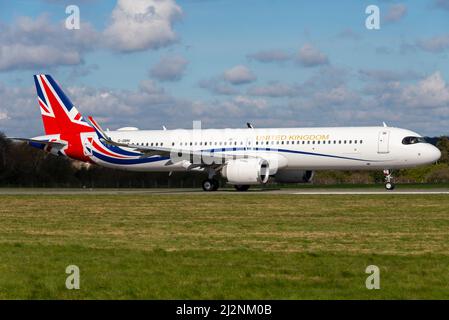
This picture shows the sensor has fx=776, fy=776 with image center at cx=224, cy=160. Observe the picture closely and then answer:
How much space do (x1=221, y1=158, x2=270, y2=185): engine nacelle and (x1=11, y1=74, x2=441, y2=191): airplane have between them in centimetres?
6

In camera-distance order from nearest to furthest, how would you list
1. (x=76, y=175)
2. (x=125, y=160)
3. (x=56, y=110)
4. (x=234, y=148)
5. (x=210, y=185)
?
1. (x=234, y=148)
2. (x=210, y=185)
3. (x=125, y=160)
4. (x=56, y=110)
5. (x=76, y=175)

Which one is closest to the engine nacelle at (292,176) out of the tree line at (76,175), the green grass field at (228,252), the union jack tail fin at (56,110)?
the tree line at (76,175)

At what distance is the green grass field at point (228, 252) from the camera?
1212 cm

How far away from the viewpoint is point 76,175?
233 ft

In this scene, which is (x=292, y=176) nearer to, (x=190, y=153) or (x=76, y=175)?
(x=190, y=153)

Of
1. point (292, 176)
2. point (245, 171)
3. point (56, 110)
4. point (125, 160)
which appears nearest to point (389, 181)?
point (292, 176)

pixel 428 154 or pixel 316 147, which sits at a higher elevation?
pixel 316 147

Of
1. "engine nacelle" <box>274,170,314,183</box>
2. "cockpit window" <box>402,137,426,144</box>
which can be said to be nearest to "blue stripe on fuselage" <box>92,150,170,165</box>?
"engine nacelle" <box>274,170,314,183</box>

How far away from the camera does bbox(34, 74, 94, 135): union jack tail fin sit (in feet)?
177

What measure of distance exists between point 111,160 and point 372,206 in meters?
26.9

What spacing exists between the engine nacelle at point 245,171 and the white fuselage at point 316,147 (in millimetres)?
1488

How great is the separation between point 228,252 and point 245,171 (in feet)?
96.4
